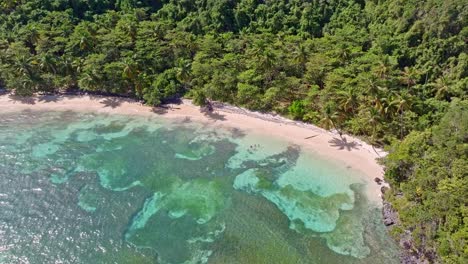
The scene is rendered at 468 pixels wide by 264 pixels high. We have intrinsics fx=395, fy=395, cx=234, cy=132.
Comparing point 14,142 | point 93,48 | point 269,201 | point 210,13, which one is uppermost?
point 210,13

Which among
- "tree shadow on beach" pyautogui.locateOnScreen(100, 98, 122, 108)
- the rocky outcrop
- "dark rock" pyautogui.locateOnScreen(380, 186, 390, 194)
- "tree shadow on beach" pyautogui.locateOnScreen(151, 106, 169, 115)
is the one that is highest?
"dark rock" pyautogui.locateOnScreen(380, 186, 390, 194)

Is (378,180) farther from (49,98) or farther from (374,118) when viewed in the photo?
(49,98)

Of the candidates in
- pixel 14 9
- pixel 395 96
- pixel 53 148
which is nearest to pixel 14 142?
pixel 53 148

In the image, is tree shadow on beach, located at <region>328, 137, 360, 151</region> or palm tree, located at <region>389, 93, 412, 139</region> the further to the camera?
tree shadow on beach, located at <region>328, 137, 360, 151</region>

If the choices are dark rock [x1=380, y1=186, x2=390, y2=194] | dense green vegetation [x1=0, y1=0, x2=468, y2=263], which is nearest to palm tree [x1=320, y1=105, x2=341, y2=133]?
dense green vegetation [x1=0, y1=0, x2=468, y2=263]

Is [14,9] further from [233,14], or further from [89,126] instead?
[233,14]

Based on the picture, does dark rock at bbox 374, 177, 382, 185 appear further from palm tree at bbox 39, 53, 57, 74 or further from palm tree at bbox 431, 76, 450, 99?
palm tree at bbox 39, 53, 57, 74

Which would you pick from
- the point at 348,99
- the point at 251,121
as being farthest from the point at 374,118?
the point at 251,121

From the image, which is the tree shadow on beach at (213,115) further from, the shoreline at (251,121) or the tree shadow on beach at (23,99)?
the tree shadow on beach at (23,99)
